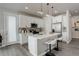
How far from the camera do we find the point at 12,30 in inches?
77.7

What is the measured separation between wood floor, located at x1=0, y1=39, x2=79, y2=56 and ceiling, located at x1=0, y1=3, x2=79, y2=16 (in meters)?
0.69

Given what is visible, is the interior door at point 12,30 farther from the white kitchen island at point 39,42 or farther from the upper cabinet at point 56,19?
the upper cabinet at point 56,19

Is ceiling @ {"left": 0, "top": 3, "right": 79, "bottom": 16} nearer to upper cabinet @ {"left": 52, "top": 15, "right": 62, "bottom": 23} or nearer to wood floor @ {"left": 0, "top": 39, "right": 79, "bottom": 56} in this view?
upper cabinet @ {"left": 52, "top": 15, "right": 62, "bottom": 23}

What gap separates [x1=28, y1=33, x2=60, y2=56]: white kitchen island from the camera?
2.16m

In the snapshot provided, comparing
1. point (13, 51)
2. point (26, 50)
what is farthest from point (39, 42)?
point (13, 51)

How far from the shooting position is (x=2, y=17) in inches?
73.0

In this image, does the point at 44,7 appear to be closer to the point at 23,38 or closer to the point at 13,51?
the point at 23,38

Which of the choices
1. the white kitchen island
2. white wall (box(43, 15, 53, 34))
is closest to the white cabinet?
the white kitchen island

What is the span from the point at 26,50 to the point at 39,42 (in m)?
0.39

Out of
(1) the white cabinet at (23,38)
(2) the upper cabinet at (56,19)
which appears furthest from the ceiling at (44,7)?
(1) the white cabinet at (23,38)

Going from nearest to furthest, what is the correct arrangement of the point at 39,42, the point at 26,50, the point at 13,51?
the point at 13,51, the point at 26,50, the point at 39,42

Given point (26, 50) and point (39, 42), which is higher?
point (39, 42)

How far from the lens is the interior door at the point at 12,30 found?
194cm

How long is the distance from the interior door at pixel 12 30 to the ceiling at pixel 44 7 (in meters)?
0.21
